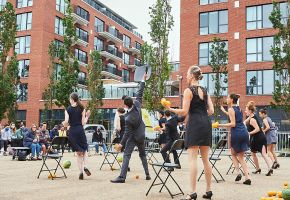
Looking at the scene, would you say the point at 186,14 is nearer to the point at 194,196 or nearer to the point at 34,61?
the point at 34,61

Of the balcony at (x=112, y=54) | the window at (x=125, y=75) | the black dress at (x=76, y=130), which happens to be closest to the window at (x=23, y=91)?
the balcony at (x=112, y=54)

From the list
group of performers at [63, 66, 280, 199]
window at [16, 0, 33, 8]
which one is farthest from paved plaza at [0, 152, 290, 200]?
window at [16, 0, 33, 8]

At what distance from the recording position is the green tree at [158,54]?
100.0 feet

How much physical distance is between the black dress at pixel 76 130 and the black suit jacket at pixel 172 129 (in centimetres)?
320

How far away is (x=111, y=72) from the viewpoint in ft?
195

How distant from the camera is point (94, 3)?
5919cm

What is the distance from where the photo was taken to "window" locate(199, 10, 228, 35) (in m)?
38.7

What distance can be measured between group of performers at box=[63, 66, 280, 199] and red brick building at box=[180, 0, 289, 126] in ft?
77.7

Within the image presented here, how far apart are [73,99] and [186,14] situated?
32300mm

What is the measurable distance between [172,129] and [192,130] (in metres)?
5.52

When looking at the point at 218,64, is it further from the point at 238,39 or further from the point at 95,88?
the point at 95,88

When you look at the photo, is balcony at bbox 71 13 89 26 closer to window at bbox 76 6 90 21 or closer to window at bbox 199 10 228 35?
window at bbox 76 6 90 21

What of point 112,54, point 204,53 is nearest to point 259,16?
point 204,53

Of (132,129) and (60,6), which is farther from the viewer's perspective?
(60,6)
